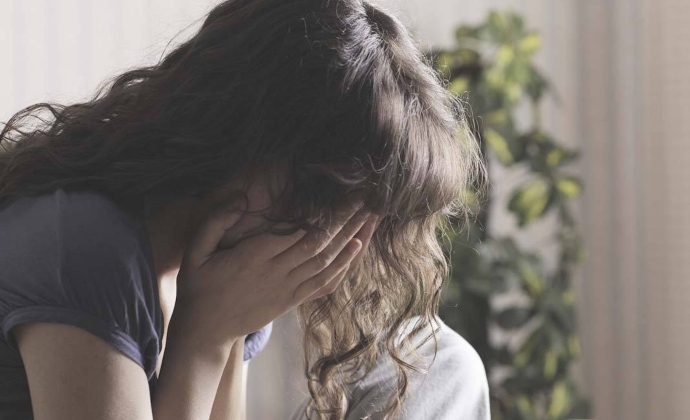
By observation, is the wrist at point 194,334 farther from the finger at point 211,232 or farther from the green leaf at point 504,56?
the green leaf at point 504,56

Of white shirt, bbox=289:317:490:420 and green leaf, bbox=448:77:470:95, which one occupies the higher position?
green leaf, bbox=448:77:470:95

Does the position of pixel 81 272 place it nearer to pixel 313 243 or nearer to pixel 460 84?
pixel 313 243

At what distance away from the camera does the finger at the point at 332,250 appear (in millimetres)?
957

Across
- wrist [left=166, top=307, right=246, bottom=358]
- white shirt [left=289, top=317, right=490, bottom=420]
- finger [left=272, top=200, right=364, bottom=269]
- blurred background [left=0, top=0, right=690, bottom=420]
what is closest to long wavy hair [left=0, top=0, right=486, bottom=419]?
finger [left=272, top=200, right=364, bottom=269]

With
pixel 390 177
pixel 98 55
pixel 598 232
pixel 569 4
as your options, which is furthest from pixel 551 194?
pixel 390 177

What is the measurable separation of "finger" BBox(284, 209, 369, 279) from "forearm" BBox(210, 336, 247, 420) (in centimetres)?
26

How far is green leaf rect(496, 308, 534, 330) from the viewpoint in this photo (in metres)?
2.38

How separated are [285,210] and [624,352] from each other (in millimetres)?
2265

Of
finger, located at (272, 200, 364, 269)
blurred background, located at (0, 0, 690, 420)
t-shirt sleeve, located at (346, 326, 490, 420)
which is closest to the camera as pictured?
finger, located at (272, 200, 364, 269)

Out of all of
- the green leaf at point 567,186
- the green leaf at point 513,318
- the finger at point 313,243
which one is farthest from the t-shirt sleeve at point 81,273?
the green leaf at point 567,186

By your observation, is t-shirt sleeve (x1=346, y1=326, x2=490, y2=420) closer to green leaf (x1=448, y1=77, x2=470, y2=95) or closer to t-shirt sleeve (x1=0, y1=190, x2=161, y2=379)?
t-shirt sleeve (x1=0, y1=190, x2=161, y2=379)

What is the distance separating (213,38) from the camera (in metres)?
0.93

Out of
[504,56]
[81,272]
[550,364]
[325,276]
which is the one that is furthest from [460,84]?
[81,272]

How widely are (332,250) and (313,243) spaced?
3cm
